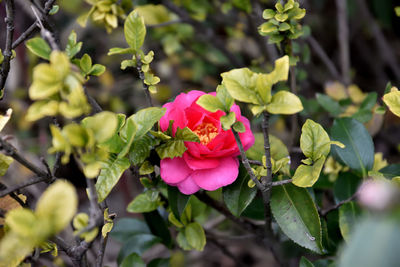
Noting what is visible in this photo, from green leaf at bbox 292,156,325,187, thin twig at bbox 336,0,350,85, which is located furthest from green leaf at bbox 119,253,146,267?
thin twig at bbox 336,0,350,85

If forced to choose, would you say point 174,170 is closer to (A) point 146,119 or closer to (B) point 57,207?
(A) point 146,119

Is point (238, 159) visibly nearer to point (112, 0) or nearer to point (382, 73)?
point (112, 0)

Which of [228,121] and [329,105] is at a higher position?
[228,121]

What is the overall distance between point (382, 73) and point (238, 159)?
1.32 metres

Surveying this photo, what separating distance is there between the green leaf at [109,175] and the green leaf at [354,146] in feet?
1.57

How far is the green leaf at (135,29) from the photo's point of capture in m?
0.68

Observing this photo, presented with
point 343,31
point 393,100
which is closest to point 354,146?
point 393,100

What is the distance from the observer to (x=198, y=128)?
29.1 inches

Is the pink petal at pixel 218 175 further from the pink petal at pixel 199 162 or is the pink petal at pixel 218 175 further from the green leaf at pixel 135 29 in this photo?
the green leaf at pixel 135 29

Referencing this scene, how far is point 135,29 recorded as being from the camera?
0.68 m

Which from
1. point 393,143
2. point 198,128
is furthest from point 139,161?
point 393,143

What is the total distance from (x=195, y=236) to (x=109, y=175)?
317 mm

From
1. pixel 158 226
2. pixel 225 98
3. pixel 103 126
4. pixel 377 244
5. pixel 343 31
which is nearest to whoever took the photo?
pixel 377 244

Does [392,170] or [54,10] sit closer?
[54,10]
